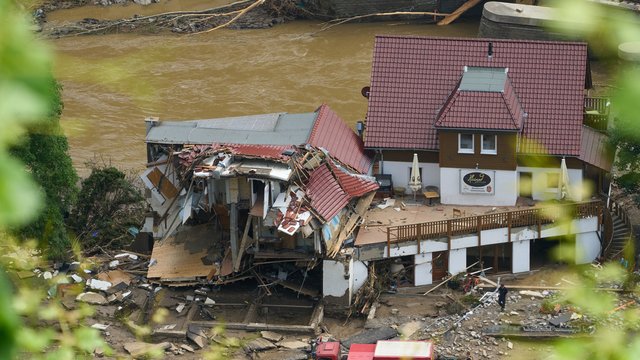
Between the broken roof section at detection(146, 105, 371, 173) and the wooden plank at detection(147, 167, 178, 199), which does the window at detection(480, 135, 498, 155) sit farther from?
the wooden plank at detection(147, 167, 178, 199)

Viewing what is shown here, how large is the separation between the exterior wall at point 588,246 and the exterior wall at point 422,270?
4.53m

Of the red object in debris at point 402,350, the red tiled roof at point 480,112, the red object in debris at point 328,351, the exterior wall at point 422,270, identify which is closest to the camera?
the red object in debris at point 402,350

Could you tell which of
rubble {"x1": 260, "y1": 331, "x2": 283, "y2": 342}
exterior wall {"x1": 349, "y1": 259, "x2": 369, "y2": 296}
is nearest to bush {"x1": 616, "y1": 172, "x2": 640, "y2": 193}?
exterior wall {"x1": 349, "y1": 259, "x2": 369, "y2": 296}

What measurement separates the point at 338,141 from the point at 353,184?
2.45 metres

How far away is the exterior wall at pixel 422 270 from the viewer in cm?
3170

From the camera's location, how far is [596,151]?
110ft

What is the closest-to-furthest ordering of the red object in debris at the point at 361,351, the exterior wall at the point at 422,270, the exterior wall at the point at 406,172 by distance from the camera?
the red object in debris at the point at 361,351 → the exterior wall at the point at 422,270 → the exterior wall at the point at 406,172

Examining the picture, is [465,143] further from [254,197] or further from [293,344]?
[293,344]

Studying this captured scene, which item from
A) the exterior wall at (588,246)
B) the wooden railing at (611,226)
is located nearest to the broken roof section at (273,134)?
the exterior wall at (588,246)

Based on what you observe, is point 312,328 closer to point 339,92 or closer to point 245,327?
point 245,327

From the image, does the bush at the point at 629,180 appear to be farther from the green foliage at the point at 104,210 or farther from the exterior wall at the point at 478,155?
the green foliage at the point at 104,210

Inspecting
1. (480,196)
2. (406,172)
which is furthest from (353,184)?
(480,196)

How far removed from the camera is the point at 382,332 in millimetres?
28766

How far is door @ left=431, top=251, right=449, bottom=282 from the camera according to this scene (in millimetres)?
31922
